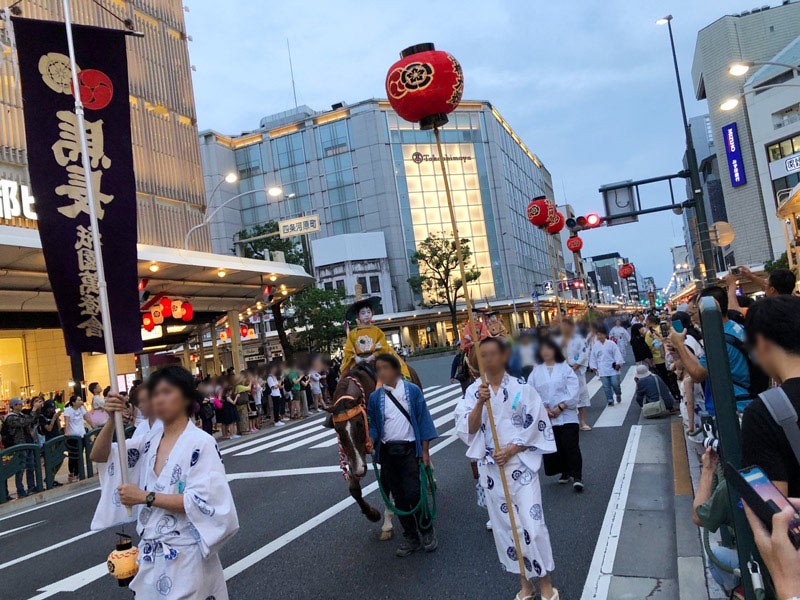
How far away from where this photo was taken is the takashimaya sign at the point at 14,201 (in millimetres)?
14703

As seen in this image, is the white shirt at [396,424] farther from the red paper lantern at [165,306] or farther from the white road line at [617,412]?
the red paper lantern at [165,306]

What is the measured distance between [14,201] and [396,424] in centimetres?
1393

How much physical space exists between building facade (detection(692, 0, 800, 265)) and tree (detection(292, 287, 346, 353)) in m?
34.3

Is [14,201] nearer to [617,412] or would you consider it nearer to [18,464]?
[18,464]

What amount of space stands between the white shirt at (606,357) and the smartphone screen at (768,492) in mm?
11097

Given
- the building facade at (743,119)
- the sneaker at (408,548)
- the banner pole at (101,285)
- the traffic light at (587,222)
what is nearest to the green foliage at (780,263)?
the building facade at (743,119)

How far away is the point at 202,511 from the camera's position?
306cm

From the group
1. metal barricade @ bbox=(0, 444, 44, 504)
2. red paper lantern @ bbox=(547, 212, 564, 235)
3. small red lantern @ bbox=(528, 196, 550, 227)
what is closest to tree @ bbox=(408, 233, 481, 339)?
red paper lantern @ bbox=(547, 212, 564, 235)

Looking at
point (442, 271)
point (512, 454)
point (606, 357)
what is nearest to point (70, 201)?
point (512, 454)

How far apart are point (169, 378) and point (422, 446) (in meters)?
2.97

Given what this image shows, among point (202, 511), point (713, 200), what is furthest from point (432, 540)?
point (713, 200)

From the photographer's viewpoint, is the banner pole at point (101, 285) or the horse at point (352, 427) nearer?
the banner pole at point (101, 285)

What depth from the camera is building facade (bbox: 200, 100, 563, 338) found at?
198ft

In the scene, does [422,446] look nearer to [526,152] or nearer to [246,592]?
[246,592]
